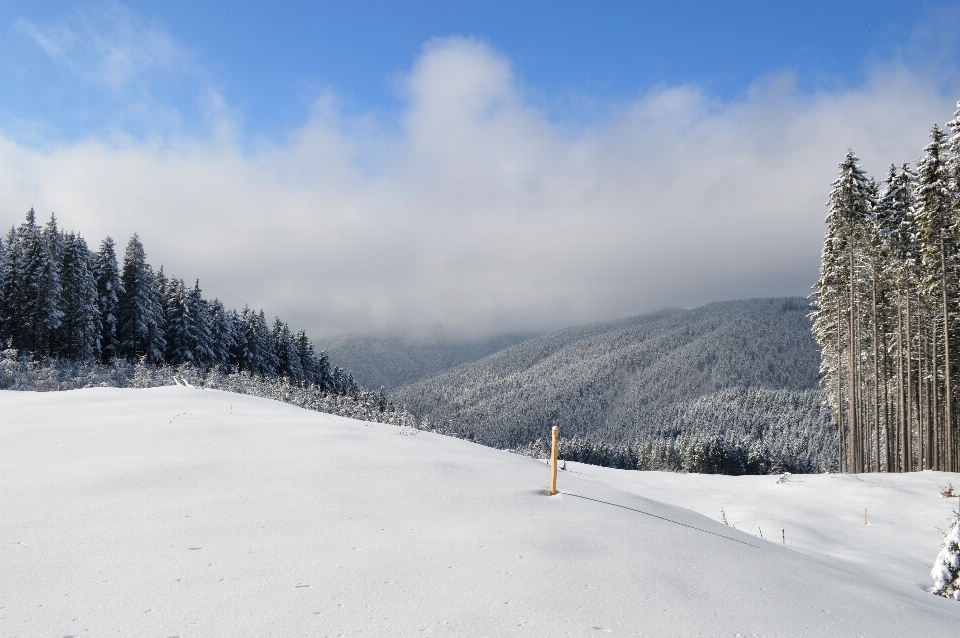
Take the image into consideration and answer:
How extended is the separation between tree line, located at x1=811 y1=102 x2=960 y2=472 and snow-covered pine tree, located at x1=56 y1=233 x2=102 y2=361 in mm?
48062

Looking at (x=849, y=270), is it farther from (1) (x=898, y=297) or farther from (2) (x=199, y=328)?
(2) (x=199, y=328)

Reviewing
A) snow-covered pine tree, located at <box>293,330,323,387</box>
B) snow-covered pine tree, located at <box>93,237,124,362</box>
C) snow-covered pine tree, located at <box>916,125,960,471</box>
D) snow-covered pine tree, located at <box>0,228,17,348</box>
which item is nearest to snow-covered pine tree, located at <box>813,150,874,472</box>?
snow-covered pine tree, located at <box>916,125,960,471</box>

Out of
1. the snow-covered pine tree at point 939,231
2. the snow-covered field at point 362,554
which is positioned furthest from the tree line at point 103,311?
the snow-covered pine tree at point 939,231

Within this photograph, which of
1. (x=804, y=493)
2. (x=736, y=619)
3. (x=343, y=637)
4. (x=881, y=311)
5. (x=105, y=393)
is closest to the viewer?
(x=343, y=637)

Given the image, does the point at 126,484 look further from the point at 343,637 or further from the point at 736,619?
the point at 736,619

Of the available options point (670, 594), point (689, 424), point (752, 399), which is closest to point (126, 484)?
point (670, 594)

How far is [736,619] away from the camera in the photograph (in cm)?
400

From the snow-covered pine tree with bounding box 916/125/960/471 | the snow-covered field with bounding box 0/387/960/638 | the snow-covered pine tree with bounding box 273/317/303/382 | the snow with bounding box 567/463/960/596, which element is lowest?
the snow with bounding box 567/463/960/596

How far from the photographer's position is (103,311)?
136 ft

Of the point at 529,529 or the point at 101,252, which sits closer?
the point at 529,529

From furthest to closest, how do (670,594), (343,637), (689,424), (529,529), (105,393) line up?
1. (689,424)
2. (105,393)
3. (529,529)
4. (670,594)
5. (343,637)

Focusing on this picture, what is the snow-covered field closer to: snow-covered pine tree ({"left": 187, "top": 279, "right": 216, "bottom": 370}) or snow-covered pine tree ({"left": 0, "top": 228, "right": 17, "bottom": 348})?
snow-covered pine tree ({"left": 0, "top": 228, "right": 17, "bottom": 348})

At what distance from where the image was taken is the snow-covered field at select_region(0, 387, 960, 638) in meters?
3.65

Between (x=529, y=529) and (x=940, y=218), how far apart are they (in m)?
24.1
